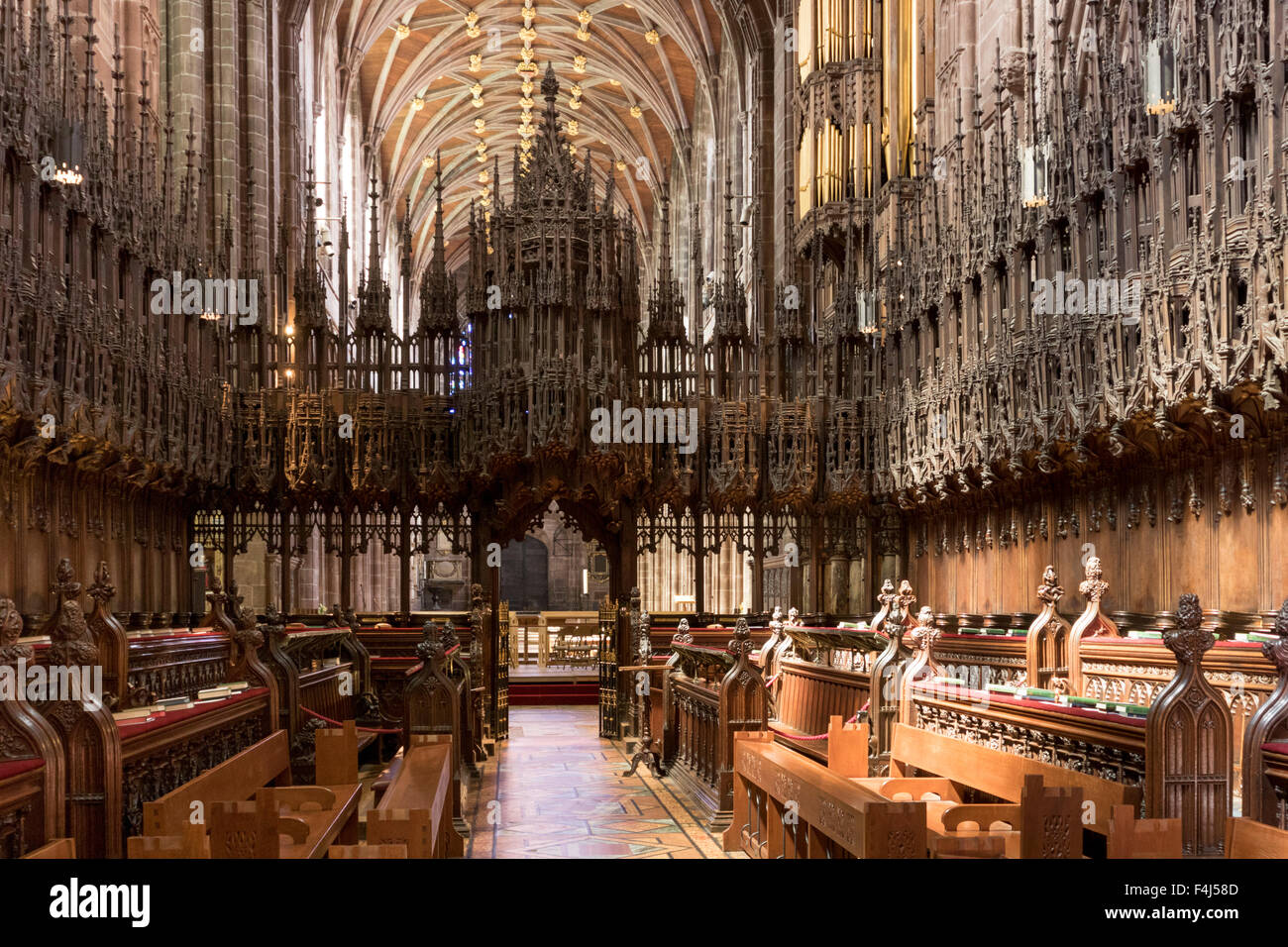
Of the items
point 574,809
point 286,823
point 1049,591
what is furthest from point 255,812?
point 1049,591

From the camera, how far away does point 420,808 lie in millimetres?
4309

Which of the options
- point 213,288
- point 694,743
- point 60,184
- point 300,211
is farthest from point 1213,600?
point 300,211

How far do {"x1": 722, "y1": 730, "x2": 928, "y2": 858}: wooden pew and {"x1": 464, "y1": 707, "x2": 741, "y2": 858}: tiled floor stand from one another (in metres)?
0.39

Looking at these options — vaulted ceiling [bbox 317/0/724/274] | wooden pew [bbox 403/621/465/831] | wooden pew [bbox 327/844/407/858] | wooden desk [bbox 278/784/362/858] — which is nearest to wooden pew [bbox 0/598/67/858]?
wooden desk [bbox 278/784/362/858]

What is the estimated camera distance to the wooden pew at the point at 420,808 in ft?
12.4

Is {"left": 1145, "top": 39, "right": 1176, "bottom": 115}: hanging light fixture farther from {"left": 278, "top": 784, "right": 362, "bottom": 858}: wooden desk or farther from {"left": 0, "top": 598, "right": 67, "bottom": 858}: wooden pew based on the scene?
{"left": 0, "top": 598, "right": 67, "bottom": 858}: wooden pew

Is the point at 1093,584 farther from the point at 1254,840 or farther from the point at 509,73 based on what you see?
the point at 509,73

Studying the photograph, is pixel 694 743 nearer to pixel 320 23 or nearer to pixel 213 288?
pixel 213 288

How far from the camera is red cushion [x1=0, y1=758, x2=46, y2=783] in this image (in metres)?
3.55

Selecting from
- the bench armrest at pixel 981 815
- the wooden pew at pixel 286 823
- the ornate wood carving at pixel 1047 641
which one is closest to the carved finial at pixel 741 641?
the ornate wood carving at pixel 1047 641

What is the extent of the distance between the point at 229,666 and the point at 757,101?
15483 mm

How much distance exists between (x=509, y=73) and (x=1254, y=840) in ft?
113

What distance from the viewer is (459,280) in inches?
1951

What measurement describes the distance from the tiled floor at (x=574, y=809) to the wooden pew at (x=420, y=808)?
27.0 inches
